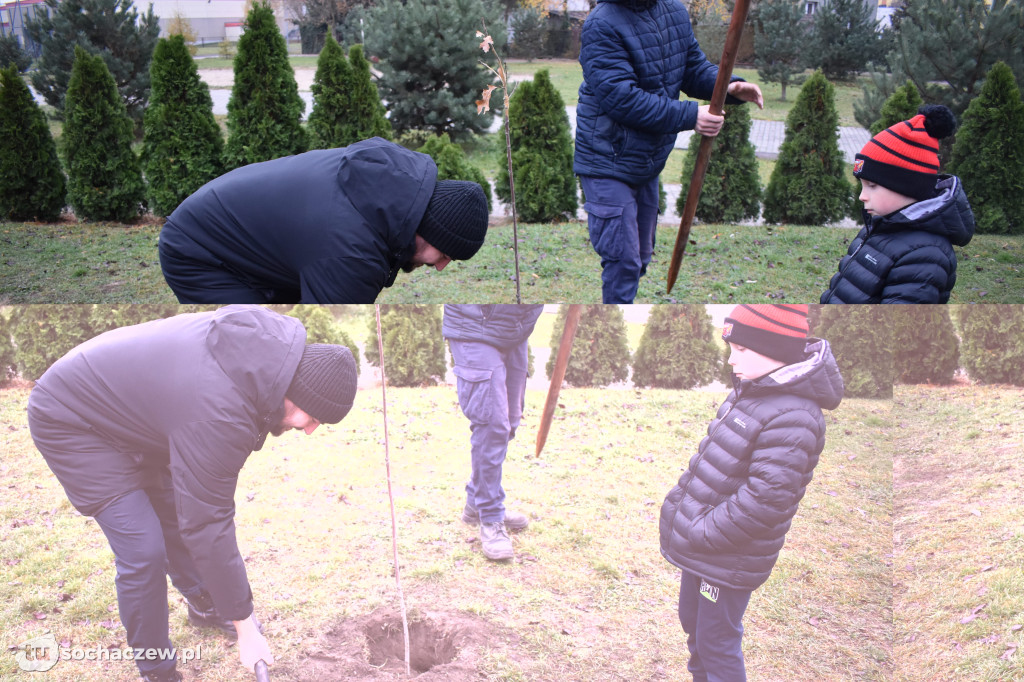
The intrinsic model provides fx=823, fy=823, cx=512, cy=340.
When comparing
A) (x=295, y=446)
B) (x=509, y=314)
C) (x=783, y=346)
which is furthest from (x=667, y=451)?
(x=295, y=446)

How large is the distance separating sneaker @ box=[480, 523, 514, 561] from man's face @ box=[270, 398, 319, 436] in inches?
21.1

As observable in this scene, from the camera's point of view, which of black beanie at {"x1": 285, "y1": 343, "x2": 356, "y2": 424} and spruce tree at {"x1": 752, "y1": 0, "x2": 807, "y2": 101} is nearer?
black beanie at {"x1": 285, "y1": 343, "x2": 356, "y2": 424}

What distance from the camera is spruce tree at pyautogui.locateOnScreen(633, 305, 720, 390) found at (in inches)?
86.2

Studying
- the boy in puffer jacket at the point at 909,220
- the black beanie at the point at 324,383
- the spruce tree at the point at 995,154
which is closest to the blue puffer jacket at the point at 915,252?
the boy in puffer jacket at the point at 909,220

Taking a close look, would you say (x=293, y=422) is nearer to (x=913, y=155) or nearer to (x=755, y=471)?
(x=755, y=471)

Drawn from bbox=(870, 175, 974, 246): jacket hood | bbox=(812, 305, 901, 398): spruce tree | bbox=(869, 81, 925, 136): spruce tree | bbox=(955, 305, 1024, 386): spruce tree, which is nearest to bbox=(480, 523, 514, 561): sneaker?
bbox=(812, 305, 901, 398): spruce tree

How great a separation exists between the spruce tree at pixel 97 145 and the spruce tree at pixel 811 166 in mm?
5774

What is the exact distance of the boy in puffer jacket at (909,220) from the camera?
2.77m

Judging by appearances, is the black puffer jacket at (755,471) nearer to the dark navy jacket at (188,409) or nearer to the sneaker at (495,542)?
the sneaker at (495,542)

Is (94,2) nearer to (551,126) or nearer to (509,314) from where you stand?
(551,126)

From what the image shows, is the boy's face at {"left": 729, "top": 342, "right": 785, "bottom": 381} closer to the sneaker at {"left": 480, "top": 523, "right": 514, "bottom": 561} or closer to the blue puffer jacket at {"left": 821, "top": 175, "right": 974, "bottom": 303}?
the sneaker at {"left": 480, "top": 523, "right": 514, "bottom": 561}

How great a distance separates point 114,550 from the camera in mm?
2119

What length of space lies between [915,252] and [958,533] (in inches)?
40.0

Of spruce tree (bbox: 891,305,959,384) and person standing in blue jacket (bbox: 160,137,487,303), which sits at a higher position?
person standing in blue jacket (bbox: 160,137,487,303)
